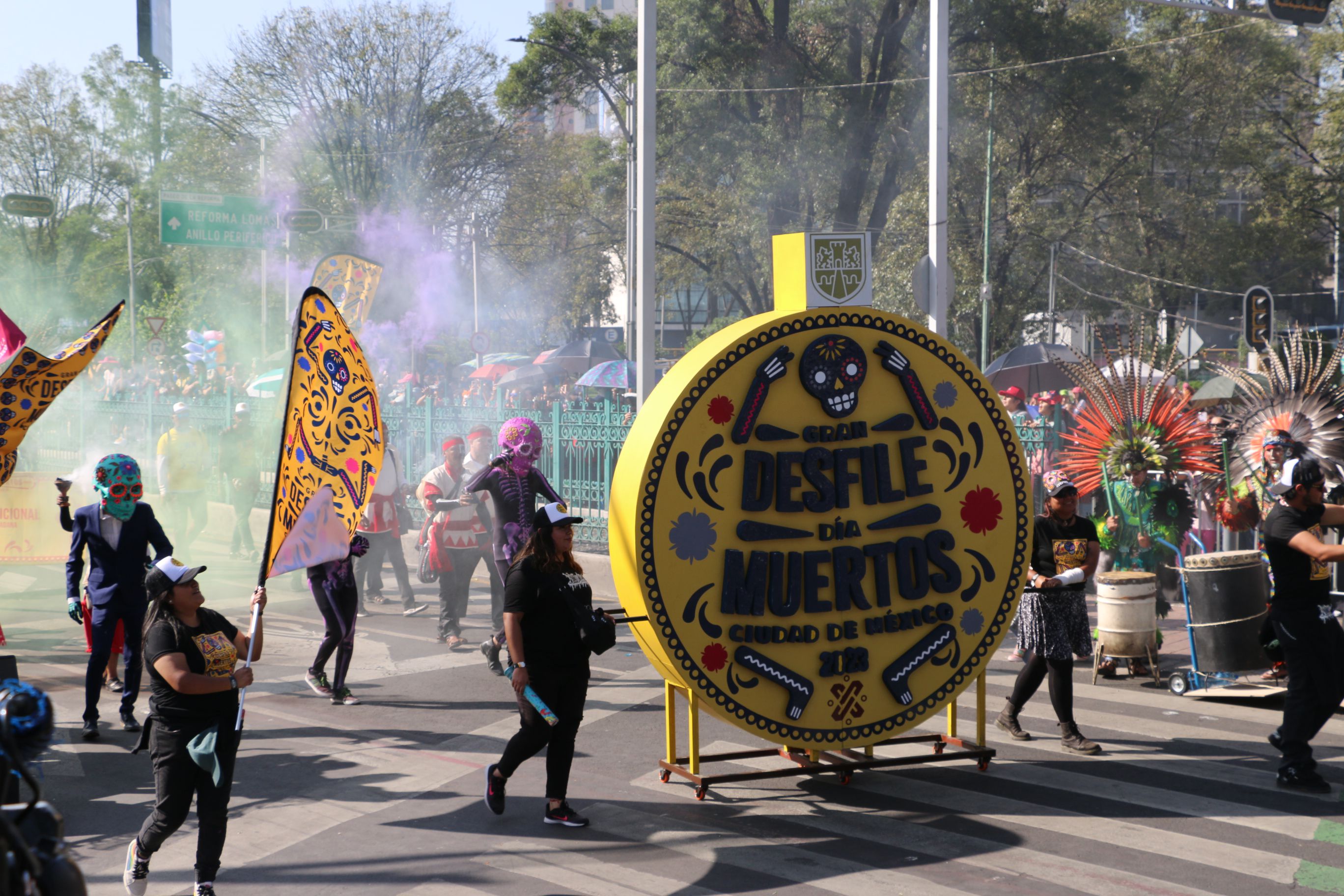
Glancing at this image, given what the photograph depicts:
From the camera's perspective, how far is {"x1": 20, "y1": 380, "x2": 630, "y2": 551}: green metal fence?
14930mm

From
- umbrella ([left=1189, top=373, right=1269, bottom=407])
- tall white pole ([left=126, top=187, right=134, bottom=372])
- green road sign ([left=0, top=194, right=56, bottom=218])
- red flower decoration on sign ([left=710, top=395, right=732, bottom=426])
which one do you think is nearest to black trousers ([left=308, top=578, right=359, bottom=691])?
red flower decoration on sign ([left=710, top=395, right=732, bottom=426])

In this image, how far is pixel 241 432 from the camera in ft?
51.8

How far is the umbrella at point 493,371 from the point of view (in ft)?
107

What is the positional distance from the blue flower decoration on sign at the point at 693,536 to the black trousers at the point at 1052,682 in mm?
2518

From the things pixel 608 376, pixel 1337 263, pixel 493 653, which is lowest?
pixel 493 653

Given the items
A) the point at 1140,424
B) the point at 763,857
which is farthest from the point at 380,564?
the point at 763,857

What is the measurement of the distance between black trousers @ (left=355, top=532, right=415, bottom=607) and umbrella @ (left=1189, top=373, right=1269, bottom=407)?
929 centimetres

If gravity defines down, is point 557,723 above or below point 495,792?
above

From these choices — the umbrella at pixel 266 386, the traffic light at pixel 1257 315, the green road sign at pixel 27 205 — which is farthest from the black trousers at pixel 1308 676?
the green road sign at pixel 27 205

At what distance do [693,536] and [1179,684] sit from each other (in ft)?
15.1

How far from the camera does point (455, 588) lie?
11.0 metres

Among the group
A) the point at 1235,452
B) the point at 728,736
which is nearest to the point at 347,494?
the point at 728,736

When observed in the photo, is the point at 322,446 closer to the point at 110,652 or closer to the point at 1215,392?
the point at 110,652

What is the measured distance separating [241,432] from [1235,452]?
1160 cm
